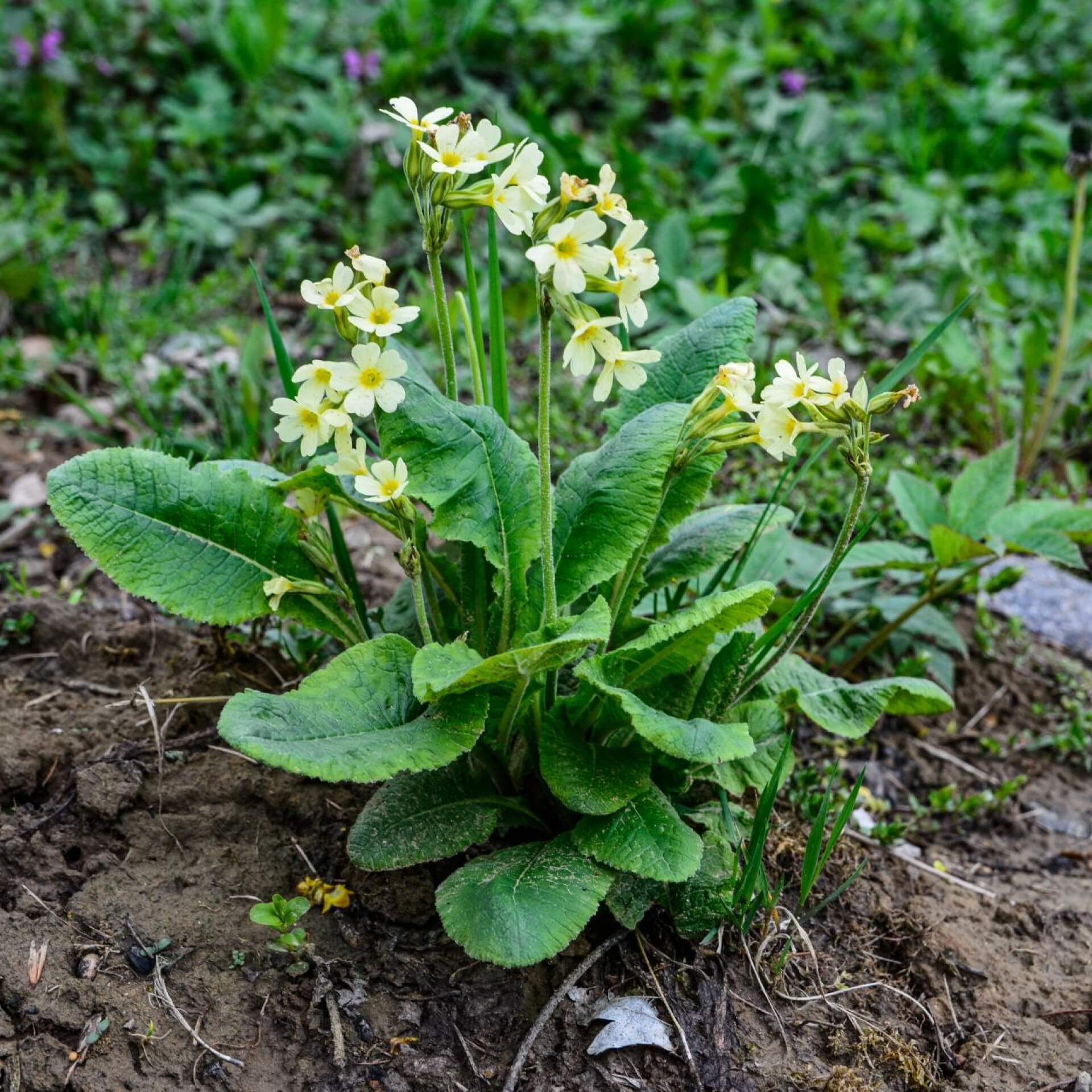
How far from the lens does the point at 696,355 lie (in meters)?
2.25

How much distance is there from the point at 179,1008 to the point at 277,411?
36.8 inches

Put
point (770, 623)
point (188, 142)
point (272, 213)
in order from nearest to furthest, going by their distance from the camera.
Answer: point (770, 623) → point (272, 213) → point (188, 142)

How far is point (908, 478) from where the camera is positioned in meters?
2.78

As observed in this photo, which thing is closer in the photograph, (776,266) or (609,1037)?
(609,1037)

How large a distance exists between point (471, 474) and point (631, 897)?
76cm

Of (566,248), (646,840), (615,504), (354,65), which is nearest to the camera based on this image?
(566,248)

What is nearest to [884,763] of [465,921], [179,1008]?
[465,921]

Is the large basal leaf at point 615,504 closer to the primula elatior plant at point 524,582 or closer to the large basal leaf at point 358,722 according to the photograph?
the primula elatior plant at point 524,582

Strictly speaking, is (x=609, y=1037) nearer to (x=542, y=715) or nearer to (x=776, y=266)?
(x=542, y=715)

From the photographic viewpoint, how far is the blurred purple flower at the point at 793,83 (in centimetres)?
549

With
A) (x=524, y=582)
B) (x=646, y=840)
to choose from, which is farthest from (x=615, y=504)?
(x=646, y=840)


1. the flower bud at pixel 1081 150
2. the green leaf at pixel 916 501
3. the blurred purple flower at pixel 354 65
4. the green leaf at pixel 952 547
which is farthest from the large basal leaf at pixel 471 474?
the blurred purple flower at pixel 354 65

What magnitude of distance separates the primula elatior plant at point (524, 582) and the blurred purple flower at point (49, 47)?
364 centimetres

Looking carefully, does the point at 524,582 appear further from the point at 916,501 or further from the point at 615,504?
the point at 916,501
